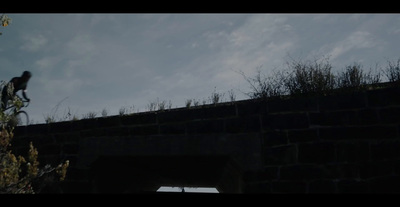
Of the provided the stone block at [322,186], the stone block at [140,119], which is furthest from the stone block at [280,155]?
the stone block at [140,119]

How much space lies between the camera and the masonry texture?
13.3 feet

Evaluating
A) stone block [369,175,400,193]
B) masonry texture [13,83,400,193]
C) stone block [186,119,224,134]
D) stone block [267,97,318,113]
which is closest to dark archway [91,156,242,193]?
masonry texture [13,83,400,193]

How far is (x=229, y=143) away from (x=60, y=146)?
3043 millimetres

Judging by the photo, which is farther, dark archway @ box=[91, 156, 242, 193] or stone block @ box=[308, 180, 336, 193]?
dark archway @ box=[91, 156, 242, 193]

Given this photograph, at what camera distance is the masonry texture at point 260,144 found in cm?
405


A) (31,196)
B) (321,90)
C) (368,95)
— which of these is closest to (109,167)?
(321,90)

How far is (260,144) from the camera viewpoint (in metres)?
4.41

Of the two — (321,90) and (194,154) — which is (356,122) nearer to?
(321,90)

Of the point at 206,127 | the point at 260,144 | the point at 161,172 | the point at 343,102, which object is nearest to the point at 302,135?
the point at 260,144

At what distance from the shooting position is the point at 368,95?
4215 millimetres

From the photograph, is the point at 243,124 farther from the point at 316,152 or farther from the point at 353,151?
the point at 353,151

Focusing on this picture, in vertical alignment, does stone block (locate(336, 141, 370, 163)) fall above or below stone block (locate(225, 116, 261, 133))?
below

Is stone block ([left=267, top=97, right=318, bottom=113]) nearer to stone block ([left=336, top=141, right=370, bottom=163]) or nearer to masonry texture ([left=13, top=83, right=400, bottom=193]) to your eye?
masonry texture ([left=13, top=83, right=400, bottom=193])

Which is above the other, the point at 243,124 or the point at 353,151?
the point at 243,124
